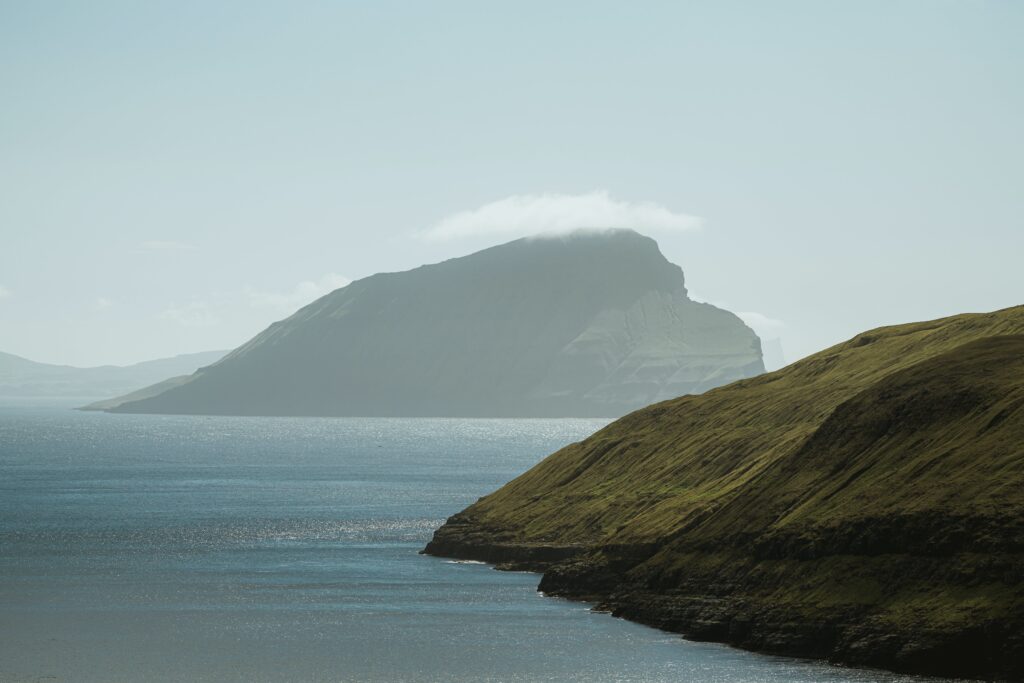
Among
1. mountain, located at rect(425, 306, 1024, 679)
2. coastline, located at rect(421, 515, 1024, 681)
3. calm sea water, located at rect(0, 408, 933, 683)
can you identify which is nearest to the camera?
coastline, located at rect(421, 515, 1024, 681)

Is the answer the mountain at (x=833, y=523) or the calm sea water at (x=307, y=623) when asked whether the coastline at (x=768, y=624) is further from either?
the calm sea water at (x=307, y=623)

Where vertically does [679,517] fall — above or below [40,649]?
above

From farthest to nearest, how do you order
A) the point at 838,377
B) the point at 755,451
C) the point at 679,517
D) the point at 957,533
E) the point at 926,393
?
the point at 838,377, the point at 755,451, the point at 679,517, the point at 926,393, the point at 957,533

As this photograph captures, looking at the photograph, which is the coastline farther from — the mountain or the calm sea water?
the calm sea water

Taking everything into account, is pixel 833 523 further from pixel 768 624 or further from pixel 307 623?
pixel 307 623

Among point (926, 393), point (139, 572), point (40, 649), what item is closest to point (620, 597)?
point (926, 393)

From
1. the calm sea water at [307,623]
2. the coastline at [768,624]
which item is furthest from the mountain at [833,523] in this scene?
the calm sea water at [307,623]

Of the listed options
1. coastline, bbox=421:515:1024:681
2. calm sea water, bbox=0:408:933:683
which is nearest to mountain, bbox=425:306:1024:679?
coastline, bbox=421:515:1024:681

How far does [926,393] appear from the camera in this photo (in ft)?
367

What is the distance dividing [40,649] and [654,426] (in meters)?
83.5

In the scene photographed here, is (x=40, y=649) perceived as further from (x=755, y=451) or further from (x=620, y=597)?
(x=755, y=451)

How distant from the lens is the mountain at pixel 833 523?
88.6 meters

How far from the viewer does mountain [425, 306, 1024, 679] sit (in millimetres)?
88562

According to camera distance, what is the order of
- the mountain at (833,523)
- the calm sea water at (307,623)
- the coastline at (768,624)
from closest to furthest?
the coastline at (768,624) < the mountain at (833,523) < the calm sea water at (307,623)
